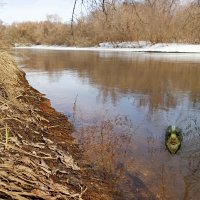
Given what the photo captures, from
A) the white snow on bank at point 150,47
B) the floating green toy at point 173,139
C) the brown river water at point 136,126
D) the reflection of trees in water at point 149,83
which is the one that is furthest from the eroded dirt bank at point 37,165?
the white snow on bank at point 150,47

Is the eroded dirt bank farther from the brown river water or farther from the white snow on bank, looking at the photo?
the white snow on bank

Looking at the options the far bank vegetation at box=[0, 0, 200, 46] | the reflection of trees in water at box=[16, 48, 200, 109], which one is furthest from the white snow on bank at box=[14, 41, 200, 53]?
the reflection of trees in water at box=[16, 48, 200, 109]

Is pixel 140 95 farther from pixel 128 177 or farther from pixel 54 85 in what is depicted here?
pixel 128 177

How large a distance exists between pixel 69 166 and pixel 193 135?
434cm

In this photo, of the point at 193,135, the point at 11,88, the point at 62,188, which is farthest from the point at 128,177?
the point at 11,88

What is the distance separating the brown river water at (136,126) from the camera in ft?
21.9

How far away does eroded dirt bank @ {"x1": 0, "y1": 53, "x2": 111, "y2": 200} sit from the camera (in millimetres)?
4777

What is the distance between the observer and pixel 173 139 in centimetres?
849

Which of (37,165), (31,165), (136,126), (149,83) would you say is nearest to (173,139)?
(136,126)

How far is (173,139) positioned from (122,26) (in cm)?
351

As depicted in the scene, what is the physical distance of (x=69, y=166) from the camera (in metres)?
6.47

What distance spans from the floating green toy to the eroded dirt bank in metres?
2.16

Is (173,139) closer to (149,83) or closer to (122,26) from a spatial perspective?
(122,26)

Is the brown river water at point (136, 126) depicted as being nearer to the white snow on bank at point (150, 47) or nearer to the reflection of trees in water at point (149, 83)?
the reflection of trees in water at point (149, 83)
